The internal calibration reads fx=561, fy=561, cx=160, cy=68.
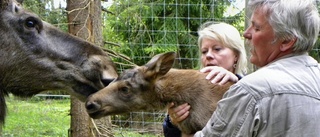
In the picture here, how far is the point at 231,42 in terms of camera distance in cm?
388

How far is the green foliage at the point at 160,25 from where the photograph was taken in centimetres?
761

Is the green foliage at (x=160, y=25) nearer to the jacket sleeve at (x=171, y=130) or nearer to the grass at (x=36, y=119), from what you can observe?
the grass at (x=36, y=119)

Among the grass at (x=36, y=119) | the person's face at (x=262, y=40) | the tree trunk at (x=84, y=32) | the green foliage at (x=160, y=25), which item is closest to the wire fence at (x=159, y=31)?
the green foliage at (x=160, y=25)

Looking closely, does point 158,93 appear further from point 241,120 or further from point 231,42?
point 241,120

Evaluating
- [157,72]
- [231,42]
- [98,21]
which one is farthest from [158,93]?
[98,21]

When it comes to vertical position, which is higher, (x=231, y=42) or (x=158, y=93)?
(x=231, y=42)

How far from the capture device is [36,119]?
10.2 meters

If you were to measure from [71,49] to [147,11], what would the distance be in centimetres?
400

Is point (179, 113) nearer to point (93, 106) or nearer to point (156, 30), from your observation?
point (93, 106)

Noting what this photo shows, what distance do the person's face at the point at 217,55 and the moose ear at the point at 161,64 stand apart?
495 mm

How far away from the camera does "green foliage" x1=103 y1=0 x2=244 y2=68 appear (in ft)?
25.0

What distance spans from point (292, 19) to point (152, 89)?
48.8 inches

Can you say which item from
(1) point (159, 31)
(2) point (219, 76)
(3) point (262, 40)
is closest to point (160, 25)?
(1) point (159, 31)

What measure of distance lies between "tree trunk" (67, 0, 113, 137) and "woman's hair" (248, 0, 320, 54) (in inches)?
141
